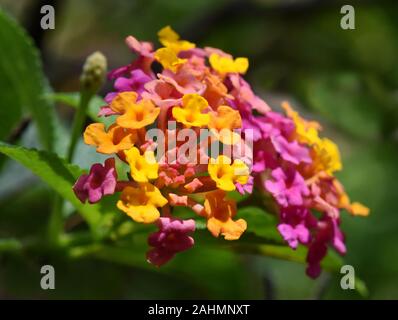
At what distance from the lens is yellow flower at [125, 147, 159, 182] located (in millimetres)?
1043

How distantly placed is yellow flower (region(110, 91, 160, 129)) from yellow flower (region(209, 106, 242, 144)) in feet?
0.28

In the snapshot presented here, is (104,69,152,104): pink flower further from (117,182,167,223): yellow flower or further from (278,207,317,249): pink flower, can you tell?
(278,207,317,249): pink flower

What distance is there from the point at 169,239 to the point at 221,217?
0.27 feet

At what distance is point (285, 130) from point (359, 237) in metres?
1.09

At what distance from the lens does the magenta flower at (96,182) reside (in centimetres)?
106

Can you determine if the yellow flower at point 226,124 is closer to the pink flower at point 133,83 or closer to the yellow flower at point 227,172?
the yellow flower at point 227,172

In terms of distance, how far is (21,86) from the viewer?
4.85 ft

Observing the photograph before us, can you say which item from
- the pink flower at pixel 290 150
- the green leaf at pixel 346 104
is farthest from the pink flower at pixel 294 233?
the green leaf at pixel 346 104

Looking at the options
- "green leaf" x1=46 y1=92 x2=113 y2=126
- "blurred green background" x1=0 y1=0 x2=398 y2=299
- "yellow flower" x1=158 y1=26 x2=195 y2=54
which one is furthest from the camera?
"blurred green background" x1=0 y1=0 x2=398 y2=299

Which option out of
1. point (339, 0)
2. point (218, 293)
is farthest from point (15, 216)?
point (339, 0)

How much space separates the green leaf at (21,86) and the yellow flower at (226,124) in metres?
0.46

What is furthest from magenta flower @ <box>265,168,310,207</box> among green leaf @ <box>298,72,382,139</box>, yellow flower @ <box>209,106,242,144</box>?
green leaf @ <box>298,72,382,139</box>

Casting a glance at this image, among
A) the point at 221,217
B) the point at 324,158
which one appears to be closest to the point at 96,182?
the point at 221,217

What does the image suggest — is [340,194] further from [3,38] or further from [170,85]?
[3,38]
